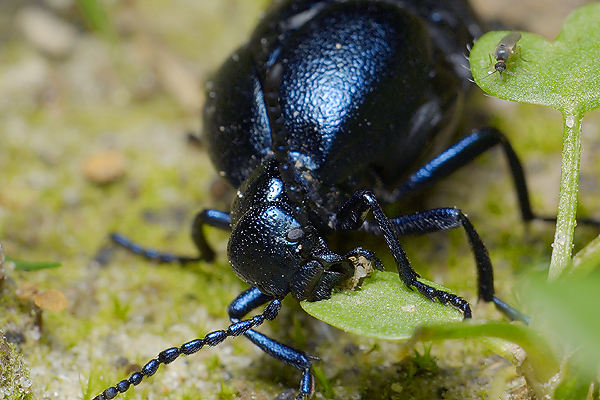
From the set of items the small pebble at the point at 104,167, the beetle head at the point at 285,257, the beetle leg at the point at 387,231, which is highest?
the beetle leg at the point at 387,231

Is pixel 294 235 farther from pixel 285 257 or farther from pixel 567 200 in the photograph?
pixel 567 200

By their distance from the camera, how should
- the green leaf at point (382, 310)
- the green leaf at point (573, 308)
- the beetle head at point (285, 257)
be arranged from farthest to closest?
the beetle head at point (285, 257) < the green leaf at point (382, 310) < the green leaf at point (573, 308)

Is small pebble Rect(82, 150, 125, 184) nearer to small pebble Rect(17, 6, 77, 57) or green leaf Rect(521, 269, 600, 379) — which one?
small pebble Rect(17, 6, 77, 57)

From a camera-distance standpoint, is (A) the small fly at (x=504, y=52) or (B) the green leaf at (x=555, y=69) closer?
(B) the green leaf at (x=555, y=69)

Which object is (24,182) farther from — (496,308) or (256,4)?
(496,308)

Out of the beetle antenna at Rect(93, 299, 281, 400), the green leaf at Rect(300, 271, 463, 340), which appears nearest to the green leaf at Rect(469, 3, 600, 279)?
the green leaf at Rect(300, 271, 463, 340)

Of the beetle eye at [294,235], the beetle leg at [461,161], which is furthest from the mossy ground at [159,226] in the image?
the beetle eye at [294,235]

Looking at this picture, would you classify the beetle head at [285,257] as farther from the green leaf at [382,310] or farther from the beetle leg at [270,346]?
the beetle leg at [270,346]

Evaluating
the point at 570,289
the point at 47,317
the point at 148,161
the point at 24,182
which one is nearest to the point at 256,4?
the point at 148,161
